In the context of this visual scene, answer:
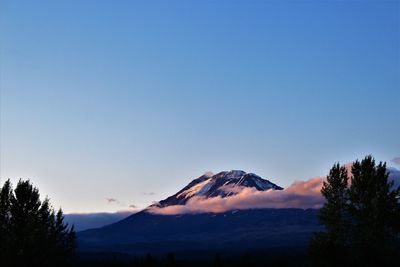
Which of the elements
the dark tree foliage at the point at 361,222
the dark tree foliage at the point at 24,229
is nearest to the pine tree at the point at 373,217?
the dark tree foliage at the point at 361,222

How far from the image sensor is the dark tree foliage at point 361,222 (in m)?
49.6

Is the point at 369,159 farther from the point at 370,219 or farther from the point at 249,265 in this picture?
the point at 249,265

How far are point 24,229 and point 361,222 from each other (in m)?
31.3

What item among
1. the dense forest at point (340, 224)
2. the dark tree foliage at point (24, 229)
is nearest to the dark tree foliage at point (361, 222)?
the dense forest at point (340, 224)

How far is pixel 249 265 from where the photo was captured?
11388cm

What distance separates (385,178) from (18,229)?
35.1m

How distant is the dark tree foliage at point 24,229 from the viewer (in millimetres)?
50938

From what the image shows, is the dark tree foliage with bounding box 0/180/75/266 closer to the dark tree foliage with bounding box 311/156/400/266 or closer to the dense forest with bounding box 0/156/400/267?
the dense forest with bounding box 0/156/400/267

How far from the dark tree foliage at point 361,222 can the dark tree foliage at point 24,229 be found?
25.7m

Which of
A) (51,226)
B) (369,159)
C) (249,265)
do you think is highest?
(369,159)

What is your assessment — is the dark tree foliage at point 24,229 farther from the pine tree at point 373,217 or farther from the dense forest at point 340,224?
the pine tree at point 373,217

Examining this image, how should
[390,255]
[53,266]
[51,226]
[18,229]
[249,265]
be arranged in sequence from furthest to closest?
[249,265], [51,226], [53,266], [18,229], [390,255]

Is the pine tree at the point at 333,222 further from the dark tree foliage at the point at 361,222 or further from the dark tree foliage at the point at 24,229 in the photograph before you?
the dark tree foliage at the point at 24,229

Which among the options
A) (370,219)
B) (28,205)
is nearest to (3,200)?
(28,205)
